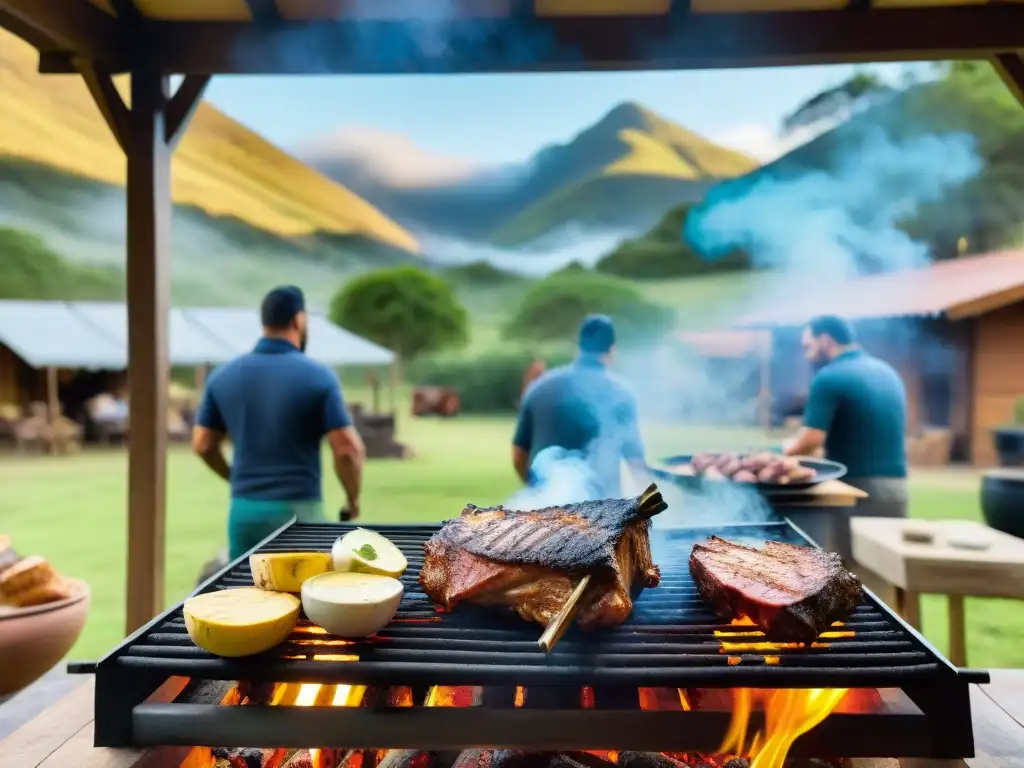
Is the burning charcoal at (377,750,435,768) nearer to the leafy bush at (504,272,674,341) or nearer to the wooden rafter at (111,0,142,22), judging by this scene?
the wooden rafter at (111,0,142,22)

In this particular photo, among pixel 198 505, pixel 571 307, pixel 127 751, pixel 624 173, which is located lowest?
pixel 198 505

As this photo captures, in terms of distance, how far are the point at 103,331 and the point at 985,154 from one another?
29459 mm

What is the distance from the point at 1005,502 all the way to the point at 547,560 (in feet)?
22.0

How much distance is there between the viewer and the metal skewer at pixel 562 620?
1694 mm

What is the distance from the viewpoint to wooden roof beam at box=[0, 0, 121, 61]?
3.17 metres

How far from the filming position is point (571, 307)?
35.8 metres

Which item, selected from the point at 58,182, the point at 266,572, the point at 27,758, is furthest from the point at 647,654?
the point at 58,182

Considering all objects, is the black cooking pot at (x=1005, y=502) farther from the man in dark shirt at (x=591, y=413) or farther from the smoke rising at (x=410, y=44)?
the smoke rising at (x=410, y=44)

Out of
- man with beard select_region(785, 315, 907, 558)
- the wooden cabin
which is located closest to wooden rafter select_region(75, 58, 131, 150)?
man with beard select_region(785, 315, 907, 558)

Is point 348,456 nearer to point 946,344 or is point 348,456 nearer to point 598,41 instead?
point 598,41

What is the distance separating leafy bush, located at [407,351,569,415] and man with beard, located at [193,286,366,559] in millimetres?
26449

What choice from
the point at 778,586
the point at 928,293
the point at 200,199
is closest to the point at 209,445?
the point at 778,586

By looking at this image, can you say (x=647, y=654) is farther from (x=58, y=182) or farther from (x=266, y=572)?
(x=58, y=182)

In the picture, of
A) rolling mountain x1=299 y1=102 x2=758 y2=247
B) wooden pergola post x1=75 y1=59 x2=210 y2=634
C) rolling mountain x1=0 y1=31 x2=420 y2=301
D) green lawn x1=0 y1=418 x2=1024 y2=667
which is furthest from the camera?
rolling mountain x1=299 y1=102 x2=758 y2=247
